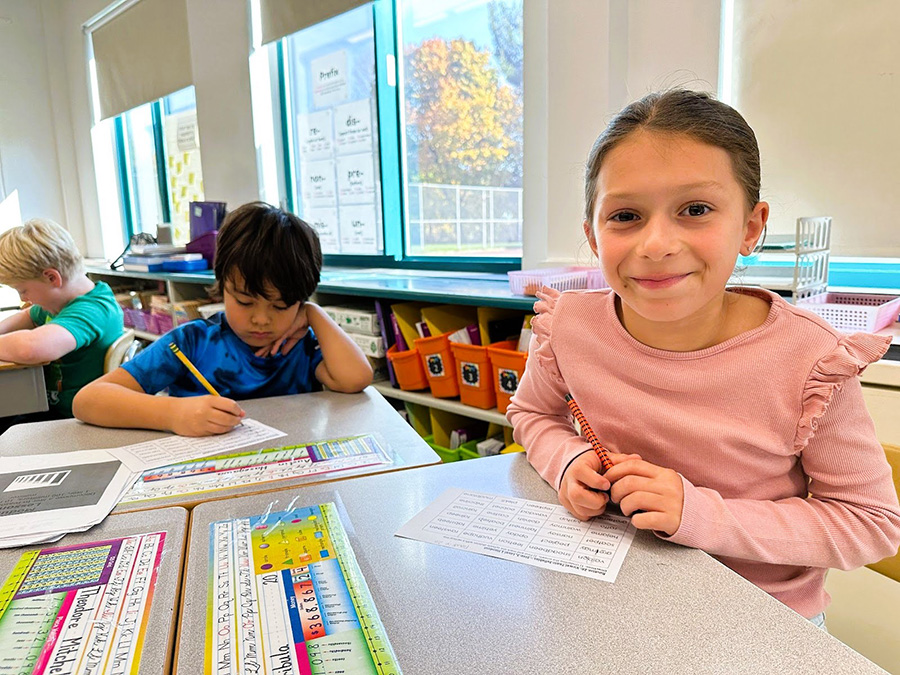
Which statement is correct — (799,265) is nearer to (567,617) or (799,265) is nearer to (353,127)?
(567,617)

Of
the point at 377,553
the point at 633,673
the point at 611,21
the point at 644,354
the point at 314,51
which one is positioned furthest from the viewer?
the point at 314,51

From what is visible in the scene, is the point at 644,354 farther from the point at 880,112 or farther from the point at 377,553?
the point at 880,112

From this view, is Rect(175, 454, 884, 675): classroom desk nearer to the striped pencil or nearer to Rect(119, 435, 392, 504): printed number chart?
the striped pencil

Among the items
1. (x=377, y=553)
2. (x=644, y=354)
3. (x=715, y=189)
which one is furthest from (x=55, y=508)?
(x=715, y=189)

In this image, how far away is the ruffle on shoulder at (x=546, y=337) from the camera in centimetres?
93

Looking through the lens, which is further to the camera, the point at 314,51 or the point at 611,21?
the point at 314,51

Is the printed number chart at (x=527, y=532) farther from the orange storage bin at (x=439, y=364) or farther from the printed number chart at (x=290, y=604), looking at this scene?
the orange storage bin at (x=439, y=364)

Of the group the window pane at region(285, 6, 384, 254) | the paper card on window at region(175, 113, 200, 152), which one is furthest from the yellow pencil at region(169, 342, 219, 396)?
the paper card on window at region(175, 113, 200, 152)

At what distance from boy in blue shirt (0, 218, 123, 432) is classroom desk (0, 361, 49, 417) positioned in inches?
3.2

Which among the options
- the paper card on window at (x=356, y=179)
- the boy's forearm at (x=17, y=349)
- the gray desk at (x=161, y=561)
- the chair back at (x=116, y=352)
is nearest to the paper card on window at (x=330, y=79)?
the paper card on window at (x=356, y=179)

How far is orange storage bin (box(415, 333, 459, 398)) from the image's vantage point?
204 cm

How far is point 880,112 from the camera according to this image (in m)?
1.47

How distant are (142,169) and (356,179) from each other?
2794 millimetres

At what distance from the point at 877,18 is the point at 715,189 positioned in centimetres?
114
